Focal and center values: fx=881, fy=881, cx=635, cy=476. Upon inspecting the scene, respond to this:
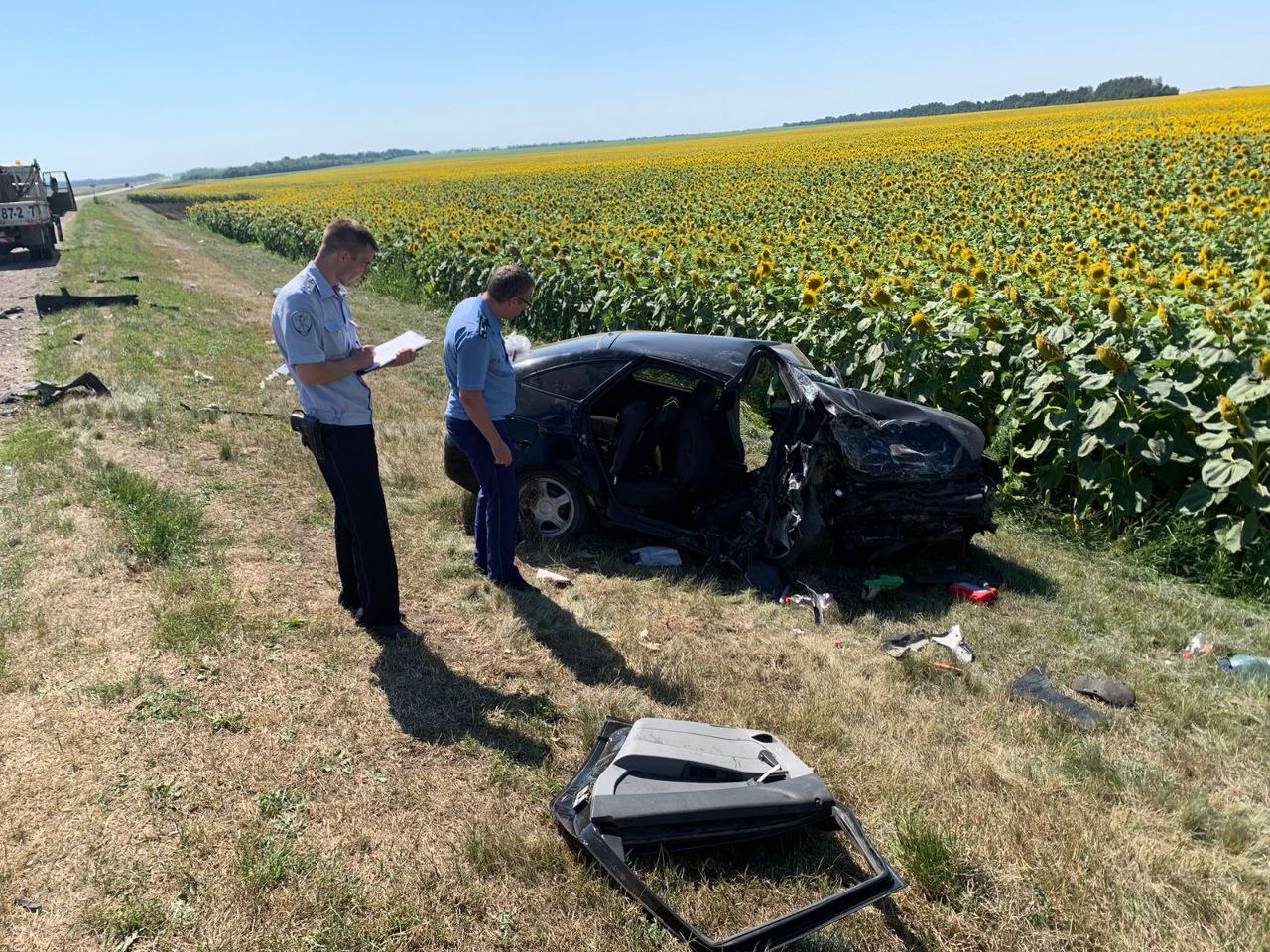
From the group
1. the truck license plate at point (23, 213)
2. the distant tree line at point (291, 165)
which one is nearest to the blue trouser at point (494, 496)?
the truck license plate at point (23, 213)

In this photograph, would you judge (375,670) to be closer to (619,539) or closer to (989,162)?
(619,539)

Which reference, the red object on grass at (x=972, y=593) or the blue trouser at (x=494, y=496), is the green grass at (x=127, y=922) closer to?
the blue trouser at (x=494, y=496)

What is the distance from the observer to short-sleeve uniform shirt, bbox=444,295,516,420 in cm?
465

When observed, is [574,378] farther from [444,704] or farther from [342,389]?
[444,704]

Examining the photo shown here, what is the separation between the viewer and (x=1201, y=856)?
10.2 ft

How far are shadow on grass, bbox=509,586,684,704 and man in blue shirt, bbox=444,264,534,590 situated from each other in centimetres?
29

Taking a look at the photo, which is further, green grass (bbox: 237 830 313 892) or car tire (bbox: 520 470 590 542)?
car tire (bbox: 520 470 590 542)

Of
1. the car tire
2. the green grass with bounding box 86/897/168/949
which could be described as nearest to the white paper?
the car tire

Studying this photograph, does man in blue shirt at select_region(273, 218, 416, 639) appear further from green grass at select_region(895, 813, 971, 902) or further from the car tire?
green grass at select_region(895, 813, 971, 902)

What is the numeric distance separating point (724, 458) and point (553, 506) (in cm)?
133

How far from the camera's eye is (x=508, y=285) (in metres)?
Answer: 4.66

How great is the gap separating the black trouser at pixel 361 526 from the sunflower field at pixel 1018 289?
4.57 meters

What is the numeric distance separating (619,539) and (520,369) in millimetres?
1356

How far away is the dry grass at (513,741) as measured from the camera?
9.37 feet
